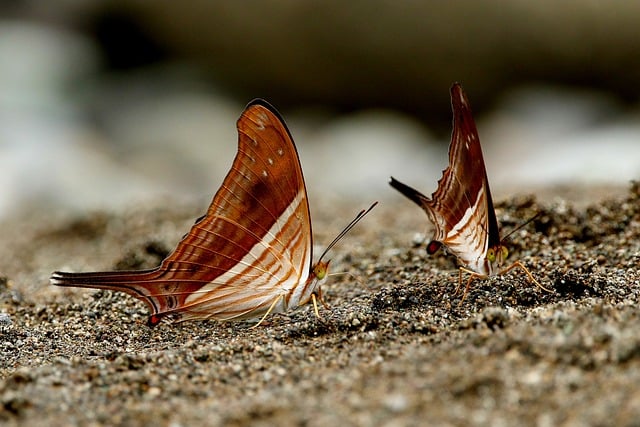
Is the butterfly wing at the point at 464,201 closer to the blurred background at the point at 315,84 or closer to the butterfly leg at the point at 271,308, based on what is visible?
the butterfly leg at the point at 271,308

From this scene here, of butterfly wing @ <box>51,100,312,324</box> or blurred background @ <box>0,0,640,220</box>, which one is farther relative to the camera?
blurred background @ <box>0,0,640,220</box>

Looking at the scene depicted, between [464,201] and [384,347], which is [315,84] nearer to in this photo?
[464,201]

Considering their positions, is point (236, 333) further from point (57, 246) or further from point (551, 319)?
point (57, 246)

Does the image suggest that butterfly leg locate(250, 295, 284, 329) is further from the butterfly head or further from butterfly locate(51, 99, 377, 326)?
the butterfly head

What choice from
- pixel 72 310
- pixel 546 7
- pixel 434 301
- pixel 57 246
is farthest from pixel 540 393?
pixel 546 7

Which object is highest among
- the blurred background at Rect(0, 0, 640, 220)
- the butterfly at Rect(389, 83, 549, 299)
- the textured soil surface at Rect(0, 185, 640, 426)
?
the blurred background at Rect(0, 0, 640, 220)

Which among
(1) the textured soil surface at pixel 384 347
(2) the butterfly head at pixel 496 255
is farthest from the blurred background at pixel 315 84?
(2) the butterfly head at pixel 496 255

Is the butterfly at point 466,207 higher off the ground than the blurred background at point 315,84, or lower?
lower

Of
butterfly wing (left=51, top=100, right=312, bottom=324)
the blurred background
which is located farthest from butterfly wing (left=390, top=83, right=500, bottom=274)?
the blurred background
